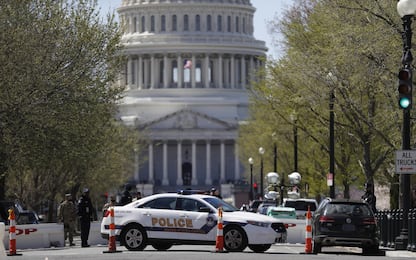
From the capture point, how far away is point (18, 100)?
4897cm

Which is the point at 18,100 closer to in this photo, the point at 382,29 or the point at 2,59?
the point at 2,59

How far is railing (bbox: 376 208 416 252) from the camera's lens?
39219 millimetres

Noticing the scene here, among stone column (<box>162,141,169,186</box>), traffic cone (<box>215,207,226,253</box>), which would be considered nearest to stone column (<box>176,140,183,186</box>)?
stone column (<box>162,141,169,186</box>)

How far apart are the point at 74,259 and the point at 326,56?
58.2 ft

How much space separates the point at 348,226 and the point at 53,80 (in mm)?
15533

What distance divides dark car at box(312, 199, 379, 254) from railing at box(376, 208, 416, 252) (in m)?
1.03

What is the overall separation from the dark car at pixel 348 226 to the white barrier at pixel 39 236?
A: 36.9ft

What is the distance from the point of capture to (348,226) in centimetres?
3841

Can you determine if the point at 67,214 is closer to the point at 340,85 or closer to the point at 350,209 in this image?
the point at 340,85

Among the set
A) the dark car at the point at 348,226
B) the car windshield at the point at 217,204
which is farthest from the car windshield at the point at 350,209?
the car windshield at the point at 217,204

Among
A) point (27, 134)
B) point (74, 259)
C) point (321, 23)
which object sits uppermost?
point (321, 23)

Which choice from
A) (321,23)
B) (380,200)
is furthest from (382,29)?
(380,200)

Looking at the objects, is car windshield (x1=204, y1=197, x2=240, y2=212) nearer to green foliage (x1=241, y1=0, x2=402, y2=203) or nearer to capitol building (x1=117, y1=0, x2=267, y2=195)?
green foliage (x1=241, y1=0, x2=402, y2=203)

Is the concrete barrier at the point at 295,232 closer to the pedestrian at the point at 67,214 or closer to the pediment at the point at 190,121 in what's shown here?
the pedestrian at the point at 67,214
